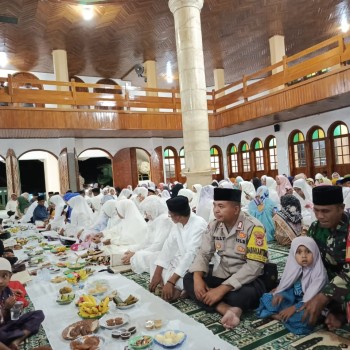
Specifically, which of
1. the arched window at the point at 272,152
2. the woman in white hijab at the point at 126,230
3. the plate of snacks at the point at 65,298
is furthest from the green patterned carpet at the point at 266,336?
the arched window at the point at 272,152

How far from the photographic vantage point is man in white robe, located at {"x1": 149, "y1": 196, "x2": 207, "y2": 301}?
2.78 m

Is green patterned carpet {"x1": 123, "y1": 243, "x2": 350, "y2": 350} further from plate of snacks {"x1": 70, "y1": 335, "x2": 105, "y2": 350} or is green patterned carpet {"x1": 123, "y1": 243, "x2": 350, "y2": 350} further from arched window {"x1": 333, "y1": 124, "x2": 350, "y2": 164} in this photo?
arched window {"x1": 333, "y1": 124, "x2": 350, "y2": 164}

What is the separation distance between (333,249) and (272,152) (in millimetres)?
10222

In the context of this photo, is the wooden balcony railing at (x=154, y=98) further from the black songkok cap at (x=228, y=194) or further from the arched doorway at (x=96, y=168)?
the black songkok cap at (x=228, y=194)

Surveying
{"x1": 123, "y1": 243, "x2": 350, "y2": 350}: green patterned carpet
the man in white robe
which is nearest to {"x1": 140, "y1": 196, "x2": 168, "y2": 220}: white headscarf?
the man in white robe

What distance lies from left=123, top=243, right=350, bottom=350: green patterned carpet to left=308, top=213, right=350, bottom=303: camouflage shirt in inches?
9.3

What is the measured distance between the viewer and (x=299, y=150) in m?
11.0

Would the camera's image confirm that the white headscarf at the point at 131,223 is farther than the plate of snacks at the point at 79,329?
Yes

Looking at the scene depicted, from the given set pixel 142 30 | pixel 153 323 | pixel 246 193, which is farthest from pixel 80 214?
pixel 142 30

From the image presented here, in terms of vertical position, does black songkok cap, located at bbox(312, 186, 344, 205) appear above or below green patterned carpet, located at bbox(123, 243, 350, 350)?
above

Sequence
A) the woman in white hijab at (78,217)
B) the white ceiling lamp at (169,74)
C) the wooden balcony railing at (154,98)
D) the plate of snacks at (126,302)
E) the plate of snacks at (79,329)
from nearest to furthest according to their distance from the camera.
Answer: the plate of snacks at (79,329), the plate of snacks at (126,302), the woman in white hijab at (78,217), the wooden balcony railing at (154,98), the white ceiling lamp at (169,74)

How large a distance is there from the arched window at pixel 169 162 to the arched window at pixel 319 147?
508cm

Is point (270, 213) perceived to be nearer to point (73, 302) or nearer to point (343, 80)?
point (73, 302)

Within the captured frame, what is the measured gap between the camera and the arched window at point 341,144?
9.57 meters
